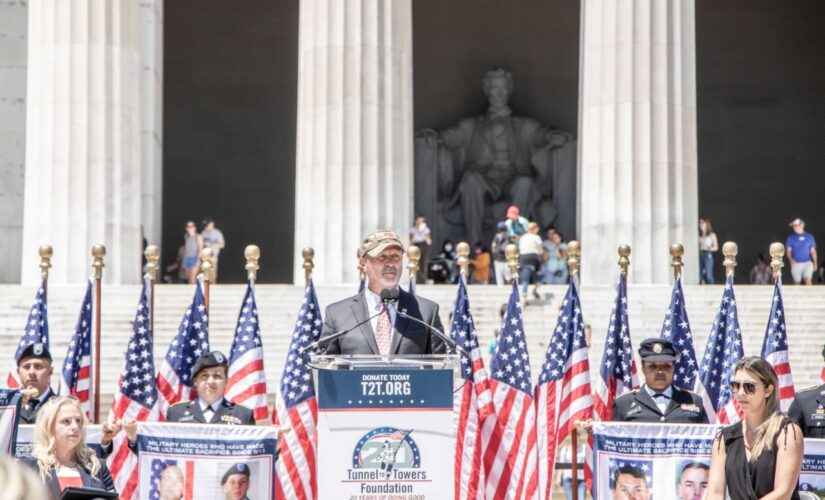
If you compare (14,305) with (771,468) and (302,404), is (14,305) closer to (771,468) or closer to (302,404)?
(302,404)

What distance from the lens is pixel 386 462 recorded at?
343 inches

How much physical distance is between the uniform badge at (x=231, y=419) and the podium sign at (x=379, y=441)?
3.10 meters

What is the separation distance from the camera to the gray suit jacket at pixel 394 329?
965cm

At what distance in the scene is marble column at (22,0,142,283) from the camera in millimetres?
28031

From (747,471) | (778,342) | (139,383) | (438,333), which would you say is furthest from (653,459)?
(139,383)

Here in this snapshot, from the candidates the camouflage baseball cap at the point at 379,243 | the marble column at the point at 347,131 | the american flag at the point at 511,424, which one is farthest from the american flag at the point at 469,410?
the marble column at the point at 347,131

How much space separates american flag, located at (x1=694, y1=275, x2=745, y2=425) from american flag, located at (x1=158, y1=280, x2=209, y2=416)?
5032 mm

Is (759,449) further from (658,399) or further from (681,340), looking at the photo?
(681,340)

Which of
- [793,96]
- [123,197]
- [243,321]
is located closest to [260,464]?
[243,321]

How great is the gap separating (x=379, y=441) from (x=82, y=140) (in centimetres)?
2065

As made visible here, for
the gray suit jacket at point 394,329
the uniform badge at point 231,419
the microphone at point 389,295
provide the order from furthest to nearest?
the uniform badge at point 231,419 < the gray suit jacket at point 394,329 < the microphone at point 389,295

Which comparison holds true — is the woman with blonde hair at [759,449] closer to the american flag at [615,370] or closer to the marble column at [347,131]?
the american flag at [615,370]

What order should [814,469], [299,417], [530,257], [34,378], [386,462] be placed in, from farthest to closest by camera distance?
1. [530,257]
2. [299,417]
3. [34,378]
4. [814,469]
5. [386,462]

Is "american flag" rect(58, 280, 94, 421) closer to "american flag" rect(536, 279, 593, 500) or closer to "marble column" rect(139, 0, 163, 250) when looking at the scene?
"american flag" rect(536, 279, 593, 500)
